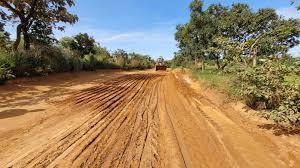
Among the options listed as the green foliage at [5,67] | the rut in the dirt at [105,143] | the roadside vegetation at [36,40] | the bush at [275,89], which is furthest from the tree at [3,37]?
the bush at [275,89]

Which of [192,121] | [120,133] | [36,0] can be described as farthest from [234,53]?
[36,0]

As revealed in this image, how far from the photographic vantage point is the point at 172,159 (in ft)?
14.6

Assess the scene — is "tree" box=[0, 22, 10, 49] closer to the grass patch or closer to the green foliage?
the green foliage

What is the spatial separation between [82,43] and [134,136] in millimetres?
28712

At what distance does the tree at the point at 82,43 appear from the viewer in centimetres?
3158

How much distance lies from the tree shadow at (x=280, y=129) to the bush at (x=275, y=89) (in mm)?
196

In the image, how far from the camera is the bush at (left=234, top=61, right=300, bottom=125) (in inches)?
235

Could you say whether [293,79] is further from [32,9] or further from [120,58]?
[120,58]

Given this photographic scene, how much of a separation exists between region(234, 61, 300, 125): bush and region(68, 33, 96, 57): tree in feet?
86.9

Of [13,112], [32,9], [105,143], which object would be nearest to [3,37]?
[32,9]

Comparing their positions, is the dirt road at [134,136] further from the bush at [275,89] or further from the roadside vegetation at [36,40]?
the roadside vegetation at [36,40]

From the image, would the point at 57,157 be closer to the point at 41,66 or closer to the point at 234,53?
the point at 234,53

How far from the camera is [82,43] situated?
32375mm

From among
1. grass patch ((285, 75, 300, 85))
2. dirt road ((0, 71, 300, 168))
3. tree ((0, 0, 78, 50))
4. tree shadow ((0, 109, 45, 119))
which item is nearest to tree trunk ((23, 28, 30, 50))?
tree ((0, 0, 78, 50))
